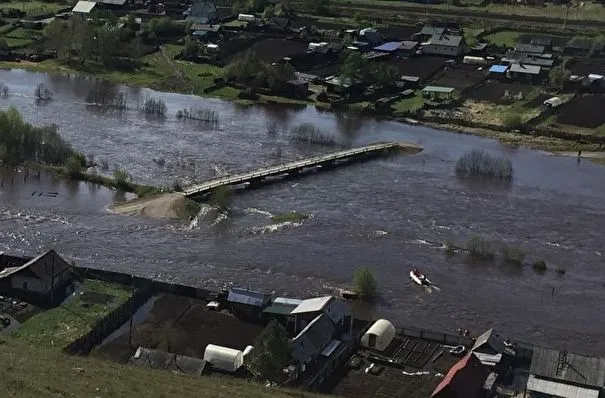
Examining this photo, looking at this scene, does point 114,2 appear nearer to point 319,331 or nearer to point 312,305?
point 312,305

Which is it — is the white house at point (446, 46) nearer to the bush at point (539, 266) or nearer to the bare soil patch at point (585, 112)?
the bare soil patch at point (585, 112)

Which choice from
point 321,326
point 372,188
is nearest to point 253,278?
point 321,326

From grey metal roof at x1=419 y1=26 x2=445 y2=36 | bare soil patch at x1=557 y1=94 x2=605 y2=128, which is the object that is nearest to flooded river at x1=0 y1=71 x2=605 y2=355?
bare soil patch at x1=557 y1=94 x2=605 y2=128

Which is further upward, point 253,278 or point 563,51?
point 563,51

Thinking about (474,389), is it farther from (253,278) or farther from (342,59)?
(342,59)

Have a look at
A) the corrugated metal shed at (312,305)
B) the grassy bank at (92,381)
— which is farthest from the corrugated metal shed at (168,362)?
the corrugated metal shed at (312,305)

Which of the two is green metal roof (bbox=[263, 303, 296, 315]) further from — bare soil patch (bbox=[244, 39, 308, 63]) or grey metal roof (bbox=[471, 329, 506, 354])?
bare soil patch (bbox=[244, 39, 308, 63])

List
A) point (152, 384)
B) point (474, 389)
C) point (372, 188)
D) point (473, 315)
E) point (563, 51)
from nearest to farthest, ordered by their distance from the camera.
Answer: point (152, 384) < point (474, 389) < point (473, 315) < point (372, 188) < point (563, 51)
